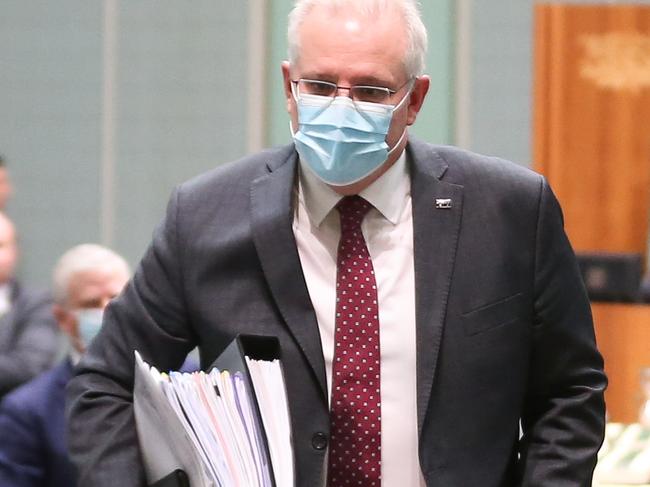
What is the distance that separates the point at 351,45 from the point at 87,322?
162 centimetres

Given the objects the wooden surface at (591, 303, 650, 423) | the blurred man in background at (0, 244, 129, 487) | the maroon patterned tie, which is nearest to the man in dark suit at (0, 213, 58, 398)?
the blurred man in background at (0, 244, 129, 487)

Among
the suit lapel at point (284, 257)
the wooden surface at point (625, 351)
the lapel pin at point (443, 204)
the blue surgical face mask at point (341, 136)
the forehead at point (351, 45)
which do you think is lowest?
the wooden surface at point (625, 351)

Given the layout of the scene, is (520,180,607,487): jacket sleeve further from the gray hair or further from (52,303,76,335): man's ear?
(52,303,76,335): man's ear

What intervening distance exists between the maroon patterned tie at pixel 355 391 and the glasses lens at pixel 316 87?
0.23 meters

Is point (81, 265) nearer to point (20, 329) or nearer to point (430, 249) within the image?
point (20, 329)

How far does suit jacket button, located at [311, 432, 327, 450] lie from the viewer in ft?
4.86

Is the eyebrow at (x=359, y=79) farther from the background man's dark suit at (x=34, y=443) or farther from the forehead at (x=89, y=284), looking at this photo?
the forehead at (x=89, y=284)

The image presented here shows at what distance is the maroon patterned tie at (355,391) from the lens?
1498 mm

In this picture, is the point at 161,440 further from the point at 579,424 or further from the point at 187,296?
the point at 579,424

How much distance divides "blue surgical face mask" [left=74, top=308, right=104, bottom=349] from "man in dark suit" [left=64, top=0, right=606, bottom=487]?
138 cm

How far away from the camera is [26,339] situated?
12.4 ft

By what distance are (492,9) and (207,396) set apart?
4.44 metres

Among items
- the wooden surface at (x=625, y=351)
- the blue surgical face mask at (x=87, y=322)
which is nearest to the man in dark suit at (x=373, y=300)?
the blue surgical face mask at (x=87, y=322)

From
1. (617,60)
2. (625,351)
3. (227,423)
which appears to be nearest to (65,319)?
(227,423)
